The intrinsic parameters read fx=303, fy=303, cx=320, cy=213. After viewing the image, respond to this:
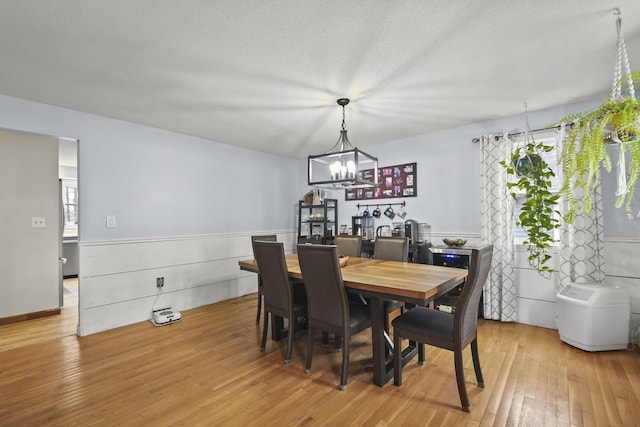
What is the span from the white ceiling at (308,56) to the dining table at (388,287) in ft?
5.07

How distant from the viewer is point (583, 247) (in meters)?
2.88

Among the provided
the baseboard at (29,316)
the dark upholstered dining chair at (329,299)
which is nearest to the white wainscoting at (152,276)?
the baseboard at (29,316)

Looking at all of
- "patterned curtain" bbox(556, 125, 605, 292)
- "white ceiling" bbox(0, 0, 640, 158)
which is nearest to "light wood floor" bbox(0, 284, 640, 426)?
"patterned curtain" bbox(556, 125, 605, 292)

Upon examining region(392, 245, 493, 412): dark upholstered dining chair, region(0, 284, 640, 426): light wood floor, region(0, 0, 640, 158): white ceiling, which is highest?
region(0, 0, 640, 158): white ceiling

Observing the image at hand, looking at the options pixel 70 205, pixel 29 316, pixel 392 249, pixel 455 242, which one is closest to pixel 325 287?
pixel 392 249

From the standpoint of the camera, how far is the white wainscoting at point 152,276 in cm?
315

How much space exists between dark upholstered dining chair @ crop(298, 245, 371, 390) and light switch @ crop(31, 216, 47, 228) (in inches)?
140

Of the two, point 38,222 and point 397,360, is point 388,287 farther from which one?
point 38,222

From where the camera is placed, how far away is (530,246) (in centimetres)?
316

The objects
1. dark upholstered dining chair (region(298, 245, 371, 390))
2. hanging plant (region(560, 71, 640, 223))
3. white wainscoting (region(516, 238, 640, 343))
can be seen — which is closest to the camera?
hanging plant (region(560, 71, 640, 223))

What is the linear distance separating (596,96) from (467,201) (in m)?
1.52

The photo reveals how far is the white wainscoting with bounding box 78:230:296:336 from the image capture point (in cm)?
315

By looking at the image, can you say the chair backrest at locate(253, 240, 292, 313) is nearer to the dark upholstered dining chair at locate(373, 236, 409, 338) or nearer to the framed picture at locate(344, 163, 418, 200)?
the dark upholstered dining chair at locate(373, 236, 409, 338)

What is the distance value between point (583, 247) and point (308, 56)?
3048mm
